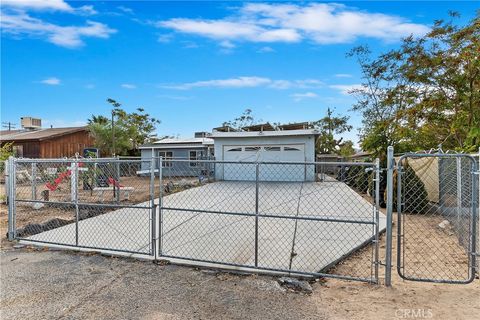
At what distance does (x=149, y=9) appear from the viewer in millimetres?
9070

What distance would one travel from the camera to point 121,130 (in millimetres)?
28797

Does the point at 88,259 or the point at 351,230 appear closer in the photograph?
the point at 88,259

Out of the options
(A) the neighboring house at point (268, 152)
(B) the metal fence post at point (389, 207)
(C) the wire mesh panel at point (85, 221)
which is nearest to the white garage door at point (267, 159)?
(A) the neighboring house at point (268, 152)

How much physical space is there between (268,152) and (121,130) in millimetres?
16180

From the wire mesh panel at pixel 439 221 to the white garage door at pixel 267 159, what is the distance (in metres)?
7.94

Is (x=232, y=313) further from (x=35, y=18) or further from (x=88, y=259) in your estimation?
(x=35, y=18)

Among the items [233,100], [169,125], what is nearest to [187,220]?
[233,100]

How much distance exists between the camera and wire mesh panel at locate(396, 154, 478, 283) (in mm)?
3895

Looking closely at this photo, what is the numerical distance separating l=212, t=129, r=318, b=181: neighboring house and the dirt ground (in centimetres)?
1262

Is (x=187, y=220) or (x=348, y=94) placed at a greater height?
(x=348, y=94)

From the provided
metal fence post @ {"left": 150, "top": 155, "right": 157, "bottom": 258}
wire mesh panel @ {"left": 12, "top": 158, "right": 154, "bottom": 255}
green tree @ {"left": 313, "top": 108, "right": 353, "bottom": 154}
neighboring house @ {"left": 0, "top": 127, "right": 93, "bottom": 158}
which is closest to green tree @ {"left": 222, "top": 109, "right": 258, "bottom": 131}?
green tree @ {"left": 313, "top": 108, "right": 353, "bottom": 154}

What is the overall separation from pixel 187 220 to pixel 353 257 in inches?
151

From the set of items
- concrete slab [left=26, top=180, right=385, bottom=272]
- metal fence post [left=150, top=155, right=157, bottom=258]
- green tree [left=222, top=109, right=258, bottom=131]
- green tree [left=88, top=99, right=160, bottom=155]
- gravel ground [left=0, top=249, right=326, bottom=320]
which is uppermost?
green tree [left=222, top=109, right=258, bottom=131]

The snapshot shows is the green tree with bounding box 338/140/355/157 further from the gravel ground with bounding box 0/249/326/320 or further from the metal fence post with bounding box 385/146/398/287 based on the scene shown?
the gravel ground with bounding box 0/249/326/320
